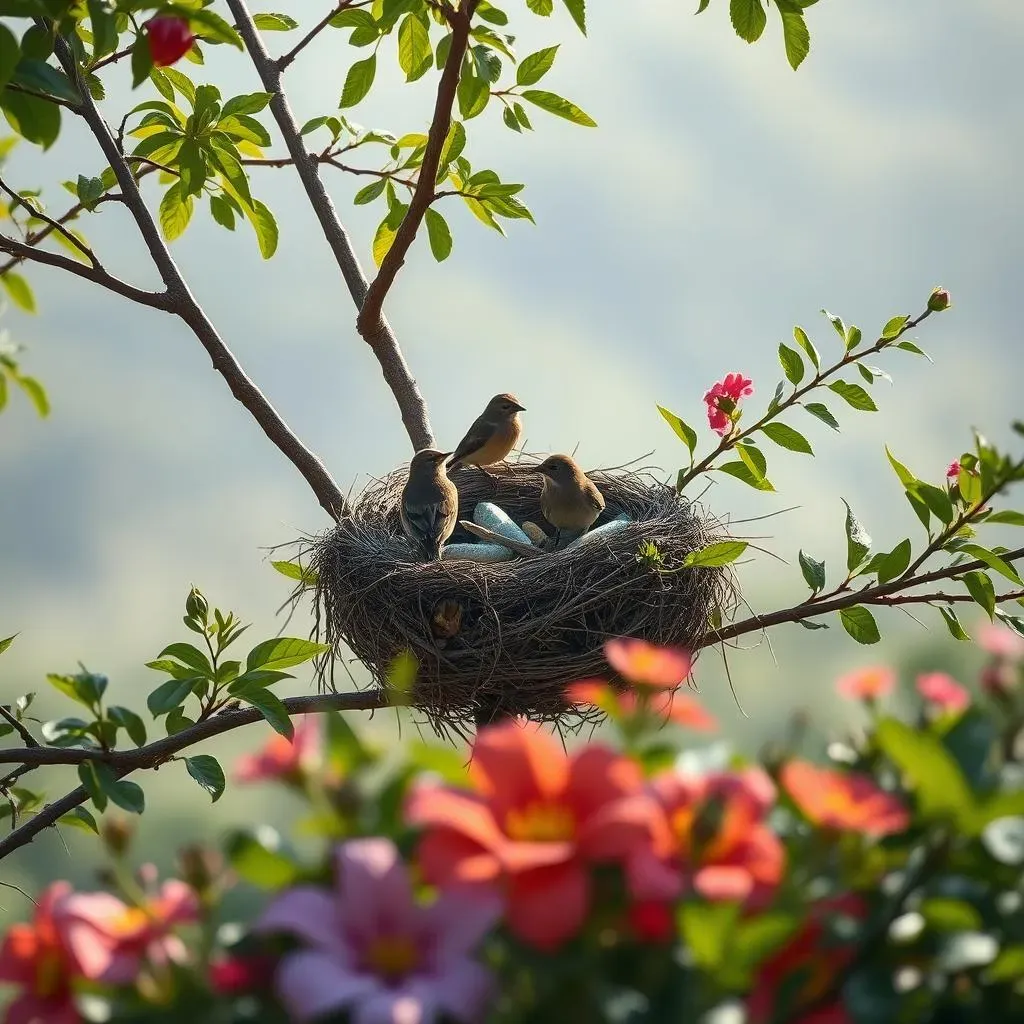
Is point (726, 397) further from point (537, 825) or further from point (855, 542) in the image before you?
point (537, 825)

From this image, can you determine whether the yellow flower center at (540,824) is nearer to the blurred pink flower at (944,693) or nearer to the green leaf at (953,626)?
the blurred pink flower at (944,693)

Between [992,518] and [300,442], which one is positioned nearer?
[992,518]

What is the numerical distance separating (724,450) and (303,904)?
7.98ft

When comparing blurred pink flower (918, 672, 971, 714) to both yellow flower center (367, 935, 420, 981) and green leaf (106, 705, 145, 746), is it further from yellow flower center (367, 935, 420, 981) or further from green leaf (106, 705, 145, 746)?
green leaf (106, 705, 145, 746)

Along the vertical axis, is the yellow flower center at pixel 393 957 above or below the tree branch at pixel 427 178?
below

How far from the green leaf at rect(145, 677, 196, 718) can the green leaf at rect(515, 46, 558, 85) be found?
4.93ft

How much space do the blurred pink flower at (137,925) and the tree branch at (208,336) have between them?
2472mm

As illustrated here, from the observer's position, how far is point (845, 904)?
2.41ft

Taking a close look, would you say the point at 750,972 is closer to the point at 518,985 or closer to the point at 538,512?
the point at 518,985

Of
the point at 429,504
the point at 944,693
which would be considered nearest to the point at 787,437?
the point at 429,504

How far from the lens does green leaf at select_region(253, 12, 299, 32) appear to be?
131 inches

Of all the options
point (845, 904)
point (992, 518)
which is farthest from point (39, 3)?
point (992, 518)

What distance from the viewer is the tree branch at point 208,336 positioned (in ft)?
9.76

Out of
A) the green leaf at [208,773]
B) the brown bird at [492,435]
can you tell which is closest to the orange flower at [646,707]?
the green leaf at [208,773]
